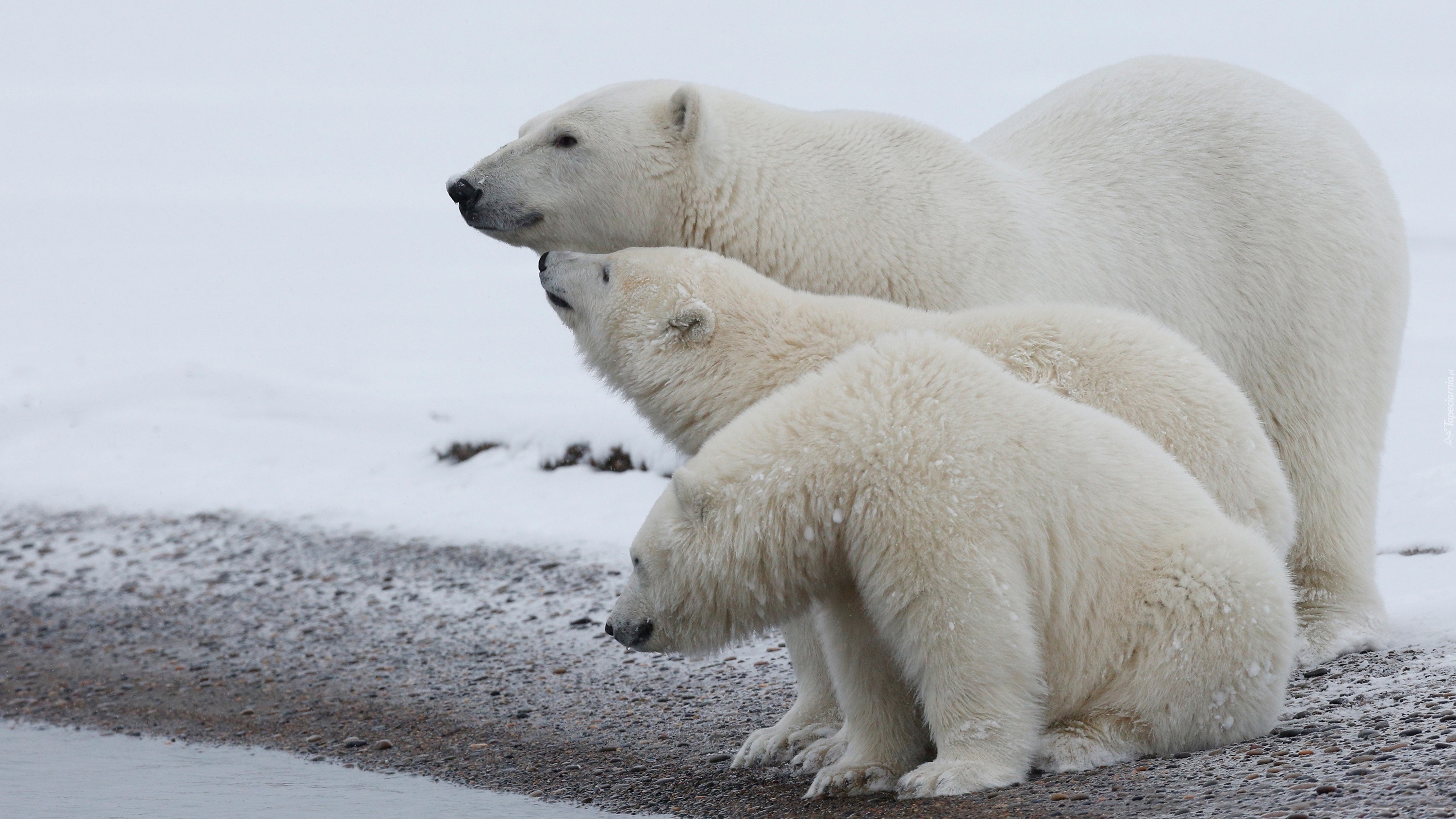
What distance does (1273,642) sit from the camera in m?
3.26

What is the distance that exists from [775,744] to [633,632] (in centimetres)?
74

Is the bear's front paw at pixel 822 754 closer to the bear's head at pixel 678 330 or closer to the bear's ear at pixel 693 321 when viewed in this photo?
the bear's head at pixel 678 330

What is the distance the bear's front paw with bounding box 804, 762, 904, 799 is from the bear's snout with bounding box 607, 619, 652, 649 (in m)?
0.50

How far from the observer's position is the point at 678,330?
373 centimetres

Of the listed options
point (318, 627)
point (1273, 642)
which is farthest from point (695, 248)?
point (318, 627)

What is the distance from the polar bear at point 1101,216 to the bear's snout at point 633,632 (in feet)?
4.25

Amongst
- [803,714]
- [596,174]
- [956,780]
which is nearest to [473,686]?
[803,714]

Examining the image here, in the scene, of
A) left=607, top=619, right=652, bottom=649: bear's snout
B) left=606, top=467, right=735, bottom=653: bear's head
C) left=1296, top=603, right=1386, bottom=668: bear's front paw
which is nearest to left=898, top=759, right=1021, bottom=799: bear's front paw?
left=606, top=467, right=735, bottom=653: bear's head

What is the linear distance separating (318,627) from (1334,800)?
14.8 ft

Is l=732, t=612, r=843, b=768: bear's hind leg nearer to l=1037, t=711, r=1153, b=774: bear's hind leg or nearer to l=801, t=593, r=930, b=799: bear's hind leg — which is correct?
l=801, t=593, r=930, b=799: bear's hind leg

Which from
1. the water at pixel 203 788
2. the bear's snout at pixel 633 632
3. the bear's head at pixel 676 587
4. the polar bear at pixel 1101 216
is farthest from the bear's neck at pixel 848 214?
the water at pixel 203 788

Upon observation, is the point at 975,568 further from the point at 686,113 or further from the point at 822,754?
the point at 686,113

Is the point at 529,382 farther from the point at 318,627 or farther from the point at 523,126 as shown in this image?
the point at 523,126

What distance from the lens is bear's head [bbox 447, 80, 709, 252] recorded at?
170 inches
